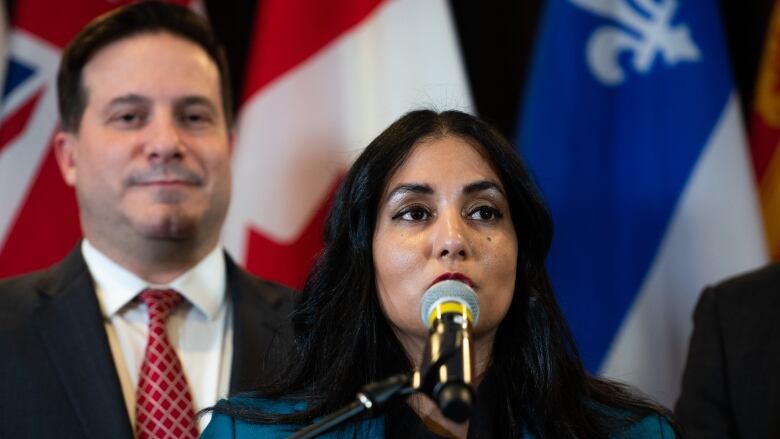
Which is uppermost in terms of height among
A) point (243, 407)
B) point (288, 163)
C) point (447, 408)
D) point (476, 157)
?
point (288, 163)

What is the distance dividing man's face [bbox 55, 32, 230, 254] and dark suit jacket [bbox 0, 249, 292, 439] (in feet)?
0.48

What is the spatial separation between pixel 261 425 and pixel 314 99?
5.05ft

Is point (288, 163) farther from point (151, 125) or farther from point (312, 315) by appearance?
point (312, 315)

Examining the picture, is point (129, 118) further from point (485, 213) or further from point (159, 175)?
point (485, 213)

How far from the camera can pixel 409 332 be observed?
1.96 meters

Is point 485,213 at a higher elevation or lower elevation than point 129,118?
lower

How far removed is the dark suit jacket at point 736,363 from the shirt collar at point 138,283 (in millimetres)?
1094

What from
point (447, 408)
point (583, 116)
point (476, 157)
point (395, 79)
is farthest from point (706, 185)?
point (447, 408)

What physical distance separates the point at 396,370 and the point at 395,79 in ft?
4.80

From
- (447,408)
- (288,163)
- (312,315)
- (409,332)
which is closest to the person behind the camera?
(447,408)

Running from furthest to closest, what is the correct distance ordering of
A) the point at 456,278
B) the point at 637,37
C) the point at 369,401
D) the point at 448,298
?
the point at 637,37, the point at 456,278, the point at 448,298, the point at 369,401

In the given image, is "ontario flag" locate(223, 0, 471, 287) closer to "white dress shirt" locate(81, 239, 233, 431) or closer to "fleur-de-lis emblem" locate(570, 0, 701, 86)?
"fleur-de-lis emblem" locate(570, 0, 701, 86)

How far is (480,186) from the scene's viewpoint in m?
1.96

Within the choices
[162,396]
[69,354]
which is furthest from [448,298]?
[69,354]
